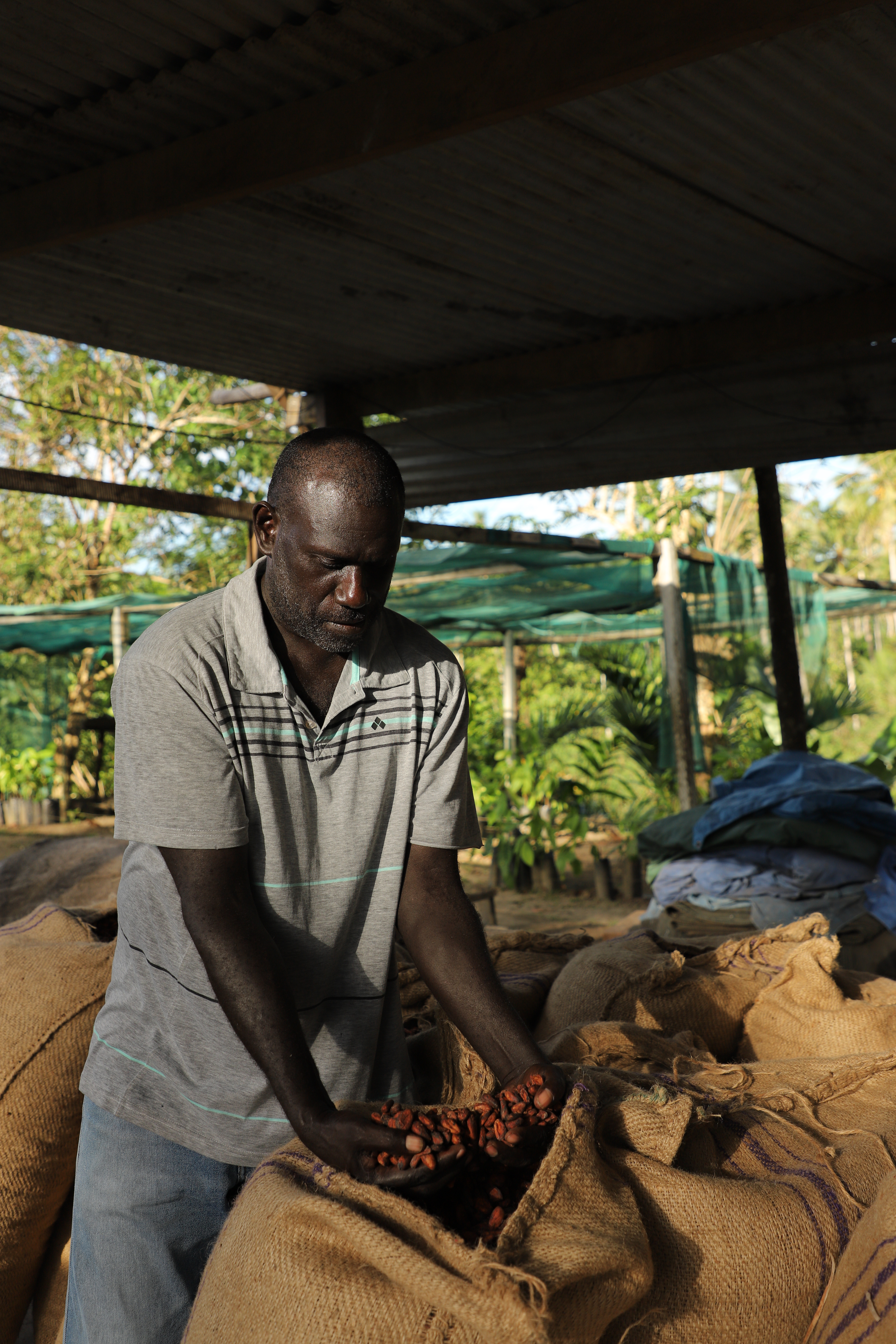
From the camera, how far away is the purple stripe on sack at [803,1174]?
1430 millimetres

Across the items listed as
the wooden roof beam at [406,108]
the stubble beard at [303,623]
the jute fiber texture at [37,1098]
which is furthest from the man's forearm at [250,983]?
the wooden roof beam at [406,108]

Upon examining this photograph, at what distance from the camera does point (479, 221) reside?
3842 millimetres

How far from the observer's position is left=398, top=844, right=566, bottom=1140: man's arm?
5.15ft

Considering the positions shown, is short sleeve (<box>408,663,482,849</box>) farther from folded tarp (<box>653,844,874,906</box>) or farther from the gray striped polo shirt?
folded tarp (<box>653,844,874,906</box>)

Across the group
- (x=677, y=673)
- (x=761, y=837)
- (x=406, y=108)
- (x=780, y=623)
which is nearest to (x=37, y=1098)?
(x=406, y=108)

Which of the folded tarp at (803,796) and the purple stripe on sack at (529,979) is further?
the folded tarp at (803,796)

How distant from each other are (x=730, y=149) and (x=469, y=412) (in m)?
2.36

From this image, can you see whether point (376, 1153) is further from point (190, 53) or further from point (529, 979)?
point (190, 53)

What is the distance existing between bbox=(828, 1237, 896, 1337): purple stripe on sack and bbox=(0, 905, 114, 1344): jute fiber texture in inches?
52.1

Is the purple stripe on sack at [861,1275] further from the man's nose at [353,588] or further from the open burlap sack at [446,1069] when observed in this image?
the man's nose at [353,588]

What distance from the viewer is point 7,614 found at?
967 cm

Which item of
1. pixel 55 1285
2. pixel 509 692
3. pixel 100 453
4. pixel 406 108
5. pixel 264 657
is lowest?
pixel 55 1285

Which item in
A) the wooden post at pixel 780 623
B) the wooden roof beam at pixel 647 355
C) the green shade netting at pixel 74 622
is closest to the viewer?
the wooden roof beam at pixel 647 355

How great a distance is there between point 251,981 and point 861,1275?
80 cm
